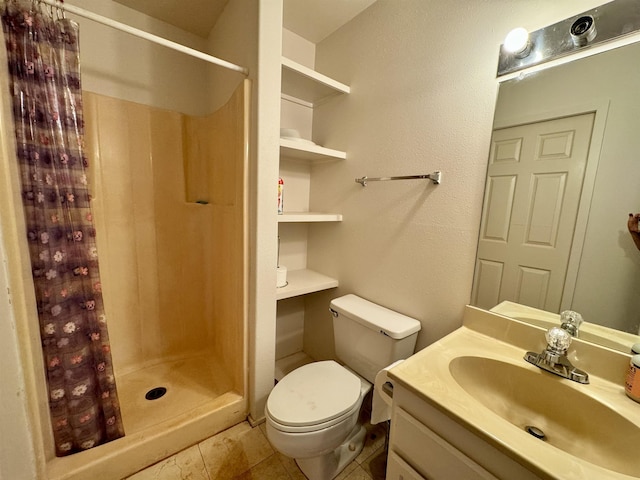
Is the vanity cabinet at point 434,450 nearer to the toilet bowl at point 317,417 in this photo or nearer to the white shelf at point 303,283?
the toilet bowl at point 317,417

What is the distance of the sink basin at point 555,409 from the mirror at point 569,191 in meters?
0.25

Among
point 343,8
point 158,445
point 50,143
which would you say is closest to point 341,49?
point 343,8

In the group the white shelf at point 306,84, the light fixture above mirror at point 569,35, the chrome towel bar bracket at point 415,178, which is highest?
the white shelf at point 306,84

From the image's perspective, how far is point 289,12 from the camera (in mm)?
1414

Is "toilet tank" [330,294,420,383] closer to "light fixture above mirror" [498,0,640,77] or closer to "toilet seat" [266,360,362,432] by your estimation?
"toilet seat" [266,360,362,432]

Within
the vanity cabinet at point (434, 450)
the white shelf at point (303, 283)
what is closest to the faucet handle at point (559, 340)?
the vanity cabinet at point (434, 450)

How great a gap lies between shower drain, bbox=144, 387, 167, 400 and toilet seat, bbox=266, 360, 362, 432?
0.89m

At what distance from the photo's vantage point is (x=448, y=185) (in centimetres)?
111

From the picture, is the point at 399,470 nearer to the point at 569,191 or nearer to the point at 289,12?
the point at 569,191

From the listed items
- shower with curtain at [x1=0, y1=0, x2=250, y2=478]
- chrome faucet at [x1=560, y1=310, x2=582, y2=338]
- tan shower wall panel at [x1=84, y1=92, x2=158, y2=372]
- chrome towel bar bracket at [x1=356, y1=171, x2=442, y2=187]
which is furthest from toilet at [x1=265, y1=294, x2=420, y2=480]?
tan shower wall panel at [x1=84, y1=92, x2=158, y2=372]

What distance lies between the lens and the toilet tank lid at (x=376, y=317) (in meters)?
1.17

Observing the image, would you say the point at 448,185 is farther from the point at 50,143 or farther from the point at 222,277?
the point at 50,143

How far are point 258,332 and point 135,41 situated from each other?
73.6 inches

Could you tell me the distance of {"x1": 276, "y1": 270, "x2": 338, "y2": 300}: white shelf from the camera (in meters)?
1.44
